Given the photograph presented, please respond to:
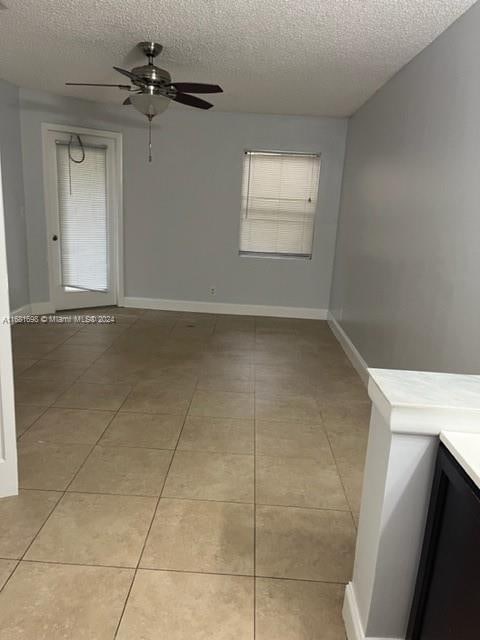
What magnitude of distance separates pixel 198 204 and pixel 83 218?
143 cm

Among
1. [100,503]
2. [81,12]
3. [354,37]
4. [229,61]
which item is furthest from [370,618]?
[229,61]

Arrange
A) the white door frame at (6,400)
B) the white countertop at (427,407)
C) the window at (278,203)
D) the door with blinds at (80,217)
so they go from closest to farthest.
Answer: the white countertop at (427,407) < the white door frame at (6,400) < the door with blinds at (80,217) < the window at (278,203)

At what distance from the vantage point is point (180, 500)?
216 cm

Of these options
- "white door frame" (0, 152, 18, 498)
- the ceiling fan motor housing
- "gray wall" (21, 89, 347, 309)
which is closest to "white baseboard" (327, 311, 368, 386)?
"gray wall" (21, 89, 347, 309)

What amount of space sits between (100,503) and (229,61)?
3.27 m

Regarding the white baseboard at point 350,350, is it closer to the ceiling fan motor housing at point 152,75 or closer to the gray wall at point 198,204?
the gray wall at point 198,204

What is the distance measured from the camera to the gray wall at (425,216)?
2254 mm

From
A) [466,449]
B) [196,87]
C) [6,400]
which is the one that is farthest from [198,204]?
[466,449]

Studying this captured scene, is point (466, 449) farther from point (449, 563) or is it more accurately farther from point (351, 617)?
point (351, 617)

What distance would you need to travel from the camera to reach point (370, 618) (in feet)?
4.41

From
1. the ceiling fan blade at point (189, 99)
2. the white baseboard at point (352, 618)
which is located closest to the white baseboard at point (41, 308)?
the ceiling fan blade at point (189, 99)

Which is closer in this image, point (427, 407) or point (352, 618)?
point (427, 407)

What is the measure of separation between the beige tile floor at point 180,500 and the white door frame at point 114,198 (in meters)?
1.90

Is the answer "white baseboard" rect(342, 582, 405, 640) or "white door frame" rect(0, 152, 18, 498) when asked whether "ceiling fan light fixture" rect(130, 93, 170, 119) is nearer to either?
"white door frame" rect(0, 152, 18, 498)
